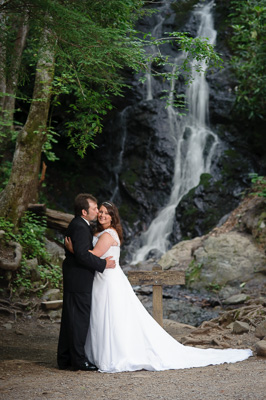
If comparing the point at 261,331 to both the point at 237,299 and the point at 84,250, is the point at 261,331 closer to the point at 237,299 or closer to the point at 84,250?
the point at 84,250

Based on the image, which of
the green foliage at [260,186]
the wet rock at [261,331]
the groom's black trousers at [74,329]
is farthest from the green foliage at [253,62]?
the groom's black trousers at [74,329]

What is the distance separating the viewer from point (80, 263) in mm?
5562

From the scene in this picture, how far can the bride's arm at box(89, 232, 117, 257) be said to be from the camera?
5746 mm

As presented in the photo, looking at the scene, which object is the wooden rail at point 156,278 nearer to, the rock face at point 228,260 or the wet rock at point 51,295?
the wet rock at point 51,295

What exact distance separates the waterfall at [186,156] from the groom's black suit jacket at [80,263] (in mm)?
12987

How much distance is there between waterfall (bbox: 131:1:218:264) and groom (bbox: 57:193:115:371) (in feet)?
42.5

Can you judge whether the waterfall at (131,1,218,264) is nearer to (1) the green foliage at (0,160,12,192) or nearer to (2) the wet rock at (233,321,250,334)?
(1) the green foliage at (0,160,12,192)

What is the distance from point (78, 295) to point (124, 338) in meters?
0.72

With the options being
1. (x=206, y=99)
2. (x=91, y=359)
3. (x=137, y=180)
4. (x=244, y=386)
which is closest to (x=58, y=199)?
(x=137, y=180)

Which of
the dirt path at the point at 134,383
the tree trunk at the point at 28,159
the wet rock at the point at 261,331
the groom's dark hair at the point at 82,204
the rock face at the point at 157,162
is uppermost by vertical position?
the rock face at the point at 157,162

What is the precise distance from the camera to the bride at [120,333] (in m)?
5.47

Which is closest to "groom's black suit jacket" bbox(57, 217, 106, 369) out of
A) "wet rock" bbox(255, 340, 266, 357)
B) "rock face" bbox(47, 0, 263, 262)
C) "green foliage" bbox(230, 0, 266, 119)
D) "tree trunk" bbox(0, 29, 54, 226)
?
"wet rock" bbox(255, 340, 266, 357)

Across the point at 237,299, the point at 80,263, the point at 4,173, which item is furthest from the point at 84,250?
the point at 4,173

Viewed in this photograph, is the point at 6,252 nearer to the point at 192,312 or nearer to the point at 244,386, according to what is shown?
the point at 192,312
